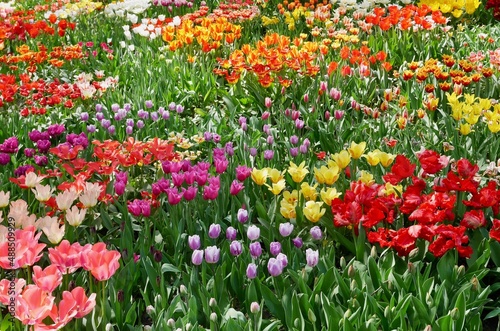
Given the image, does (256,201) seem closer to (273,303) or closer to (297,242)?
(297,242)

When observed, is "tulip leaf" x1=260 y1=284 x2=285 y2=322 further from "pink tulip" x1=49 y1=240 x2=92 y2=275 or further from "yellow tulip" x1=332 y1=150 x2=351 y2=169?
"yellow tulip" x1=332 y1=150 x2=351 y2=169

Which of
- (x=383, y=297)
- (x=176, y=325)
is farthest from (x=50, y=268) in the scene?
(x=383, y=297)

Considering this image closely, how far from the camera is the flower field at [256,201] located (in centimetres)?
206

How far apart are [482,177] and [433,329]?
5.02ft

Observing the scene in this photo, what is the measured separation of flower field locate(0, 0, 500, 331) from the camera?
2.06 m

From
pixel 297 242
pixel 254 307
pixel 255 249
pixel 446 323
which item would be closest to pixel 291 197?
pixel 297 242

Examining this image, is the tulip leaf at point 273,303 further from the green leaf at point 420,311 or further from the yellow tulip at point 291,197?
the yellow tulip at point 291,197

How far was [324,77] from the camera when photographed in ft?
14.9

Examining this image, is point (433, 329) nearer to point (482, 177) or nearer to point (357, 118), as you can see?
point (482, 177)

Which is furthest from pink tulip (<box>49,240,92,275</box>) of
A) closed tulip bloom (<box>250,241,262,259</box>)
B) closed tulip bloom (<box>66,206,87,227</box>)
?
closed tulip bloom (<box>250,241,262,259</box>)

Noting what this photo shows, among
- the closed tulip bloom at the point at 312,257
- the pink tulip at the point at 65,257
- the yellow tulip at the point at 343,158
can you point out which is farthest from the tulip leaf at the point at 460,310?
→ the pink tulip at the point at 65,257

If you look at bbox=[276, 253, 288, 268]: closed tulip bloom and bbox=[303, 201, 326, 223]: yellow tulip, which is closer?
bbox=[276, 253, 288, 268]: closed tulip bloom

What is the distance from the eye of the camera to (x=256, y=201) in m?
2.77

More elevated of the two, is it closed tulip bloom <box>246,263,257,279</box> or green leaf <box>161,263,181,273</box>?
closed tulip bloom <box>246,263,257,279</box>
